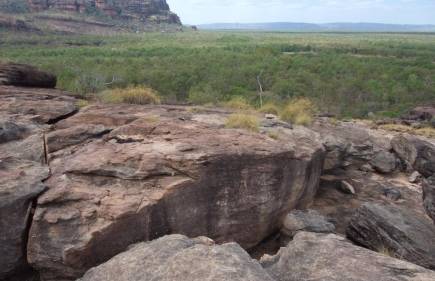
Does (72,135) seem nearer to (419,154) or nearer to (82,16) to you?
(419,154)

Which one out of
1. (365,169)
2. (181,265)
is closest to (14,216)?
(181,265)

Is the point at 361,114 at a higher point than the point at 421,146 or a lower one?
lower

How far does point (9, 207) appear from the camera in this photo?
18.0ft

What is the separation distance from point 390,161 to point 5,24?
277 feet

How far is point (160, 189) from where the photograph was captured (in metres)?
6.25

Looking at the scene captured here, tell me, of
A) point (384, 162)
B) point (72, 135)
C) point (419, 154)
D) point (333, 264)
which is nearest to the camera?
point (333, 264)

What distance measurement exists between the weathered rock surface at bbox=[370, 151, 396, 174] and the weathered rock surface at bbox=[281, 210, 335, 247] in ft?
17.5

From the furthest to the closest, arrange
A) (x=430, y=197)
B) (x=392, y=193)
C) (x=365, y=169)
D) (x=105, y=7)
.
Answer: (x=105, y=7) < (x=365, y=169) < (x=392, y=193) < (x=430, y=197)

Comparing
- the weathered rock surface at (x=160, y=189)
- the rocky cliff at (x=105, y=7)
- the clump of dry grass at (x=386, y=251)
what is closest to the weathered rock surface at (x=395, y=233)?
the clump of dry grass at (x=386, y=251)

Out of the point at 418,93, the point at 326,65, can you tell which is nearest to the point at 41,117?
the point at 418,93

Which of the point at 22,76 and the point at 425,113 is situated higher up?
the point at 22,76

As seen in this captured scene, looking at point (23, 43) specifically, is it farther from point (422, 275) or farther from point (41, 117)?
point (422, 275)

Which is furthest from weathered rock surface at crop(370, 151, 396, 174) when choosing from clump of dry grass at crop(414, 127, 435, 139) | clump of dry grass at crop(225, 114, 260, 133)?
clump of dry grass at crop(414, 127, 435, 139)

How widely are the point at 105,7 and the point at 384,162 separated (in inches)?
5325
